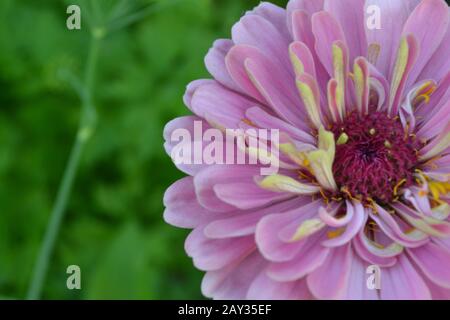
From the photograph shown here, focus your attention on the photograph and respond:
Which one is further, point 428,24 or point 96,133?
point 96,133

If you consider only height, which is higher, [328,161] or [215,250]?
[328,161]

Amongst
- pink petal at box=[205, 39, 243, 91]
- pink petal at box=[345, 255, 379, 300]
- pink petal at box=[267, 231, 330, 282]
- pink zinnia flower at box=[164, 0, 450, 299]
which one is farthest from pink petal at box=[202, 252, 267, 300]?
pink petal at box=[205, 39, 243, 91]

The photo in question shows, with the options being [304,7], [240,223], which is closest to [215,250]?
[240,223]

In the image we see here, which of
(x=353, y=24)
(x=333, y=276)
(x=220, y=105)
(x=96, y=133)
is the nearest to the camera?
(x=333, y=276)

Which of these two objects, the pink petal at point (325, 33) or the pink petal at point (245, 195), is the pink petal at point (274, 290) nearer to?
the pink petal at point (245, 195)

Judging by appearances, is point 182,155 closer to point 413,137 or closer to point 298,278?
point 298,278

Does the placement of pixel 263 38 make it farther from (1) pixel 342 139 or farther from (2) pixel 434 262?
(2) pixel 434 262

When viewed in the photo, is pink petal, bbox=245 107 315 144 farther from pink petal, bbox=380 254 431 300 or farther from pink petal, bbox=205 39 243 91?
pink petal, bbox=380 254 431 300
